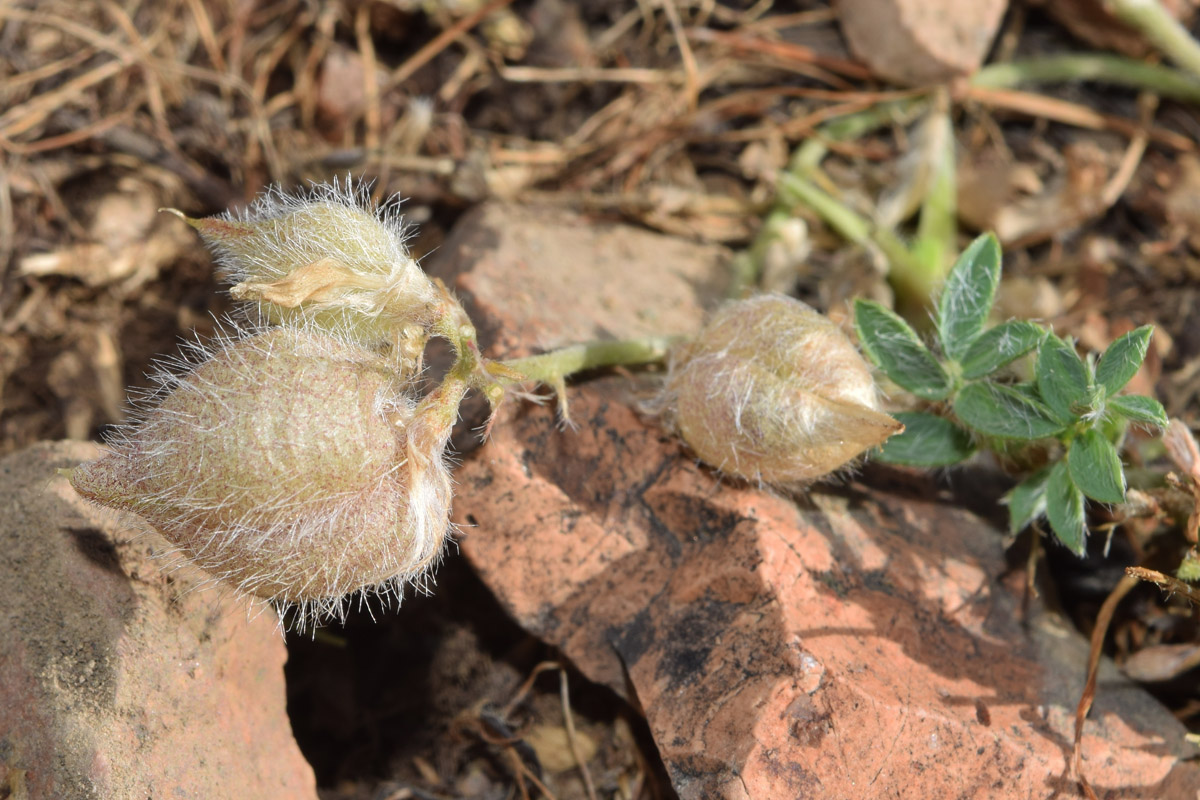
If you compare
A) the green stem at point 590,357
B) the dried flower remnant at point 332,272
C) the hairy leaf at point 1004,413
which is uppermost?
the dried flower remnant at point 332,272

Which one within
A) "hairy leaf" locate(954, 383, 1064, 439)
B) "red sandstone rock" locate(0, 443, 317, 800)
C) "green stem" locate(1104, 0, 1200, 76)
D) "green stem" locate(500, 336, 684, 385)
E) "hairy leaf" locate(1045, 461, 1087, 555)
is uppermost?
"green stem" locate(1104, 0, 1200, 76)

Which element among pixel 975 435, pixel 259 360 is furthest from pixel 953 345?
pixel 259 360

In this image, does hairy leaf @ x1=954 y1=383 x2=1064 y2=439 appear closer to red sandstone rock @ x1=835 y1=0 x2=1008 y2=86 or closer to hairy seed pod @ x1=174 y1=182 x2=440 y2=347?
hairy seed pod @ x1=174 y1=182 x2=440 y2=347

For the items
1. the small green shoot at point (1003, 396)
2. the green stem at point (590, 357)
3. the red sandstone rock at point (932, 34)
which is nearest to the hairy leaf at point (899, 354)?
the small green shoot at point (1003, 396)

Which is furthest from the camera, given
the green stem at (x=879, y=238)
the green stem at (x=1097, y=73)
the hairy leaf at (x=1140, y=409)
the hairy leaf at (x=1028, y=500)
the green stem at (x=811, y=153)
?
the green stem at (x=1097, y=73)

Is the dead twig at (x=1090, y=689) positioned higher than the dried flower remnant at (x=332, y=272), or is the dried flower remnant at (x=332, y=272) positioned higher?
the dried flower remnant at (x=332, y=272)

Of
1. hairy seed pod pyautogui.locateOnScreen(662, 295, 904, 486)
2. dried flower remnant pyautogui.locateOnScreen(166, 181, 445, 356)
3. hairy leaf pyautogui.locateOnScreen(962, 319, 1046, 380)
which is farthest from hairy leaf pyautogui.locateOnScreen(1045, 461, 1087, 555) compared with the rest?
dried flower remnant pyautogui.locateOnScreen(166, 181, 445, 356)

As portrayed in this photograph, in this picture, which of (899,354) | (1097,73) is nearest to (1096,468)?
(899,354)

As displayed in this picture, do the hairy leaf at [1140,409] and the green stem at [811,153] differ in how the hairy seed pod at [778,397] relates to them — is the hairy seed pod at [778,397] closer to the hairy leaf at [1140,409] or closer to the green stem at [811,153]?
the hairy leaf at [1140,409]
